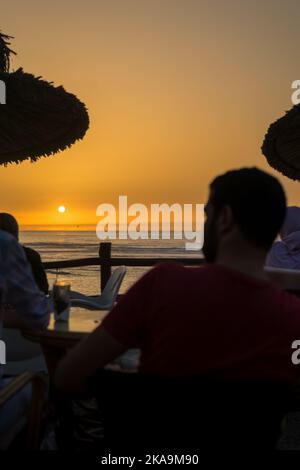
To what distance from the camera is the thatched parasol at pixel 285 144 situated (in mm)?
4719

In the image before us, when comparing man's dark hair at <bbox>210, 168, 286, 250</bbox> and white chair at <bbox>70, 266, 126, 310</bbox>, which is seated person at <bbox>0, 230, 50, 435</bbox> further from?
white chair at <bbox>70, 266, 126, 310</bbox>

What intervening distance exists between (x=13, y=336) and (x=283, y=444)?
75.7 inches

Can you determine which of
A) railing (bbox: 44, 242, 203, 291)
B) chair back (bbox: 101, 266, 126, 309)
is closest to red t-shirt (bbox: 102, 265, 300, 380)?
chair back (bbox: 101, 266, 126, 309)

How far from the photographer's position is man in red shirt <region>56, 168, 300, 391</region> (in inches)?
51.3

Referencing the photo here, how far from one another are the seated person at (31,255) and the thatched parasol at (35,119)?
2.76 ft

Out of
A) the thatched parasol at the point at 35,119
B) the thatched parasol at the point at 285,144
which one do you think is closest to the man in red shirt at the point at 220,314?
the thatched parasol at the point at 35,119

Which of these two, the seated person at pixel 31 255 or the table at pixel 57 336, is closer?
the table at pixel 57 336

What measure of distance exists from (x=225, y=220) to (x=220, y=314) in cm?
24

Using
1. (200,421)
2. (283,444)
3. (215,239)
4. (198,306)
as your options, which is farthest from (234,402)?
(283,444)

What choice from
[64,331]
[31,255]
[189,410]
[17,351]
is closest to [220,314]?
[189,410]

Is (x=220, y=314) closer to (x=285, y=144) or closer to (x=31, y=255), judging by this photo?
(x=31, y=255)

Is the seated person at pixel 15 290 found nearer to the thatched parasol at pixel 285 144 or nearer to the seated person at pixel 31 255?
the seated person at pixel 31 255

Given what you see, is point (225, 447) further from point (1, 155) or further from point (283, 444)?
point (1, 155)

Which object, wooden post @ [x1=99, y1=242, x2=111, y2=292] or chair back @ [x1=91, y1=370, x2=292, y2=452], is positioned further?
wooden post @ [x1=99, y1=242, x2=111, y2=292]
